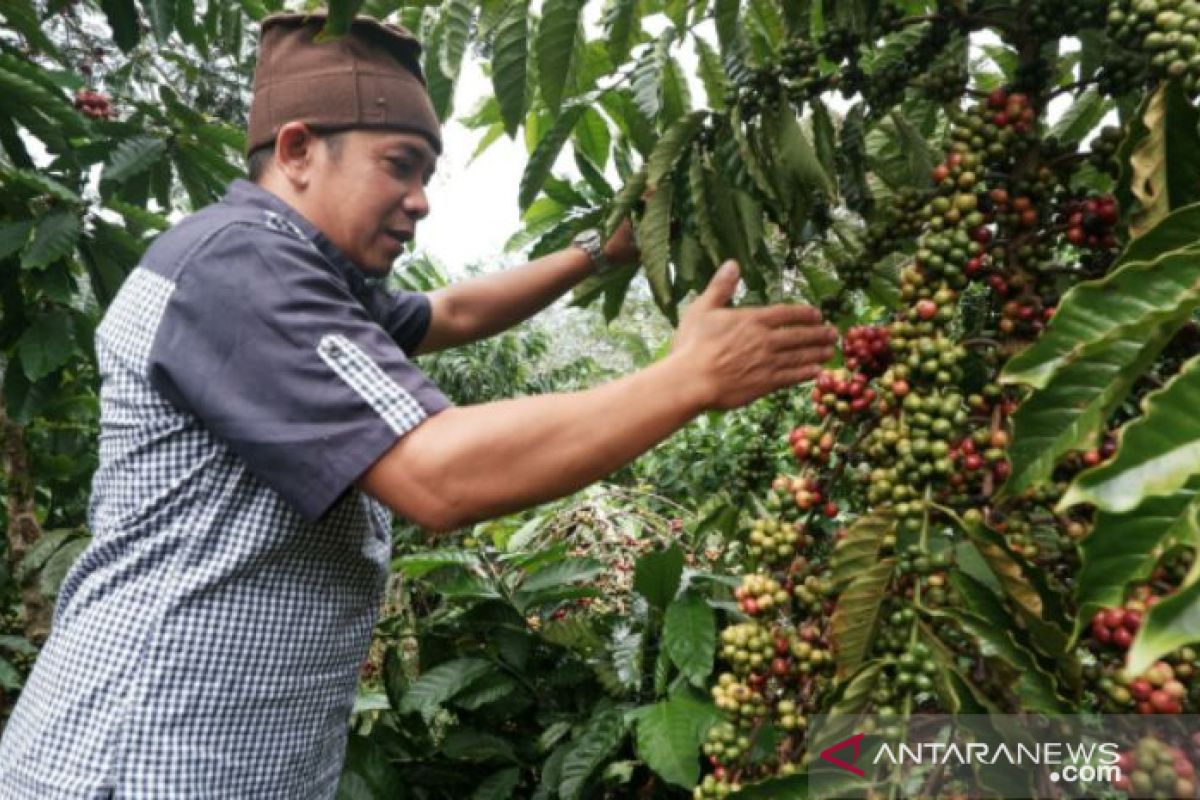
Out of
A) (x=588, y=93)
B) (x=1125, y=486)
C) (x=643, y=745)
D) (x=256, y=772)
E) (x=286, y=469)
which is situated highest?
(x=588, y=93)

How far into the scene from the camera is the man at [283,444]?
111 cm

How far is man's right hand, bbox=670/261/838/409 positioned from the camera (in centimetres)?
113

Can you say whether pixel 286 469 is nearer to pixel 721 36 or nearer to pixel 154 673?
pixel 154 673

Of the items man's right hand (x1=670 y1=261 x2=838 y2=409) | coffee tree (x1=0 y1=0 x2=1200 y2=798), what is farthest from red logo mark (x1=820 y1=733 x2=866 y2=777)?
man's right hand (x1=670 y1=261 x2=838 y2=409)

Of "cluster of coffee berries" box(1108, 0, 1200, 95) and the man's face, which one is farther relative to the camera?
the man's face

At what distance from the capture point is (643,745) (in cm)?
160

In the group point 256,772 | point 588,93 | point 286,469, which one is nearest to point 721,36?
point 588,93

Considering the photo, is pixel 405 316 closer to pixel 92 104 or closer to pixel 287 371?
pixel 287 371

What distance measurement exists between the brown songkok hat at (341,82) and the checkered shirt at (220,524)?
0.56ft

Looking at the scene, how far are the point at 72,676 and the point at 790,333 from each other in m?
1.09

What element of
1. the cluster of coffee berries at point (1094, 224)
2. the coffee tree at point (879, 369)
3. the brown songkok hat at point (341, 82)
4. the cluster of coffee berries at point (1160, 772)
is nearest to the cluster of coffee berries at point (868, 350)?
the coffee tree at point (879, 369)

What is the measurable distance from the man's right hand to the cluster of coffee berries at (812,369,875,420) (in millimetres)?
116

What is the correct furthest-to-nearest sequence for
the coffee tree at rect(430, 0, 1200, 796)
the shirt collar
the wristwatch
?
the wristwatch → the shirt collar → the coffee tree at rect(430, 0, 1200, 796)

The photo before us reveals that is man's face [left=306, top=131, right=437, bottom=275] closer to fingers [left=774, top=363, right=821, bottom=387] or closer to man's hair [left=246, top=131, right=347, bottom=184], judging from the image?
man's hair [left=246, top=131, right=347, bottom=184]
